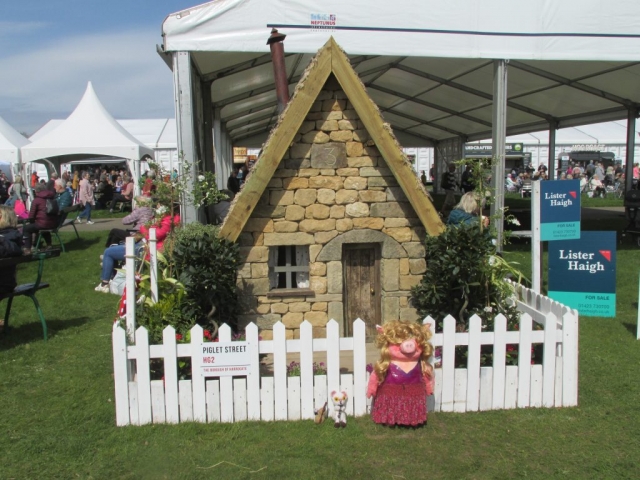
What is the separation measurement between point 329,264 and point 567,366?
2.37 metres

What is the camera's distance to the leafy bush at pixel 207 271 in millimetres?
4883

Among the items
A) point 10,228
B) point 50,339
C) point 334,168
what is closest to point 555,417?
point 334,168

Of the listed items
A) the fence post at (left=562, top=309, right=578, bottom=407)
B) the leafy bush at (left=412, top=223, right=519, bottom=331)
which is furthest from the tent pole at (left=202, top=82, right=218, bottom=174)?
the fence post at (left=562, top=309, right=578, bottom=407)

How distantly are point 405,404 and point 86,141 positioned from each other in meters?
14.7

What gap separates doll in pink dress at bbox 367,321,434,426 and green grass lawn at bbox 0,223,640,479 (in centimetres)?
15

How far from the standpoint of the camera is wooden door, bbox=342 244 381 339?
228 inches

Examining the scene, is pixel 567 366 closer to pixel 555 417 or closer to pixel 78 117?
pixel 555 417

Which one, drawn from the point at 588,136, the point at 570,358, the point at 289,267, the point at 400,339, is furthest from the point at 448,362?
the point at 588,136

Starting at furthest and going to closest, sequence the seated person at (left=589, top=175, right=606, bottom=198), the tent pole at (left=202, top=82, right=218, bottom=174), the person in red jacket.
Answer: the seated person at (left=589, top=175, right=606, bottom=198)
the person in red jacket
the tent pole at (left=202, top=82, right=218, bottom=174)

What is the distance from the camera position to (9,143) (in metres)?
17.5

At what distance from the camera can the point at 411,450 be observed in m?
3.95

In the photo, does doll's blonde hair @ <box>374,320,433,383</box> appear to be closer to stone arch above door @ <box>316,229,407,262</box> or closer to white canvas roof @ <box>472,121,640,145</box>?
stone arch above door @ <box>316,229,407,262</box>

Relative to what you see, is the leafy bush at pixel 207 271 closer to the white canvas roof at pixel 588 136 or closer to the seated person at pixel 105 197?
the seated person at pixel 105 197

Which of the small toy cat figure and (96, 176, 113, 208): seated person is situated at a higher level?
(96, 176, 113, 208): seated person
